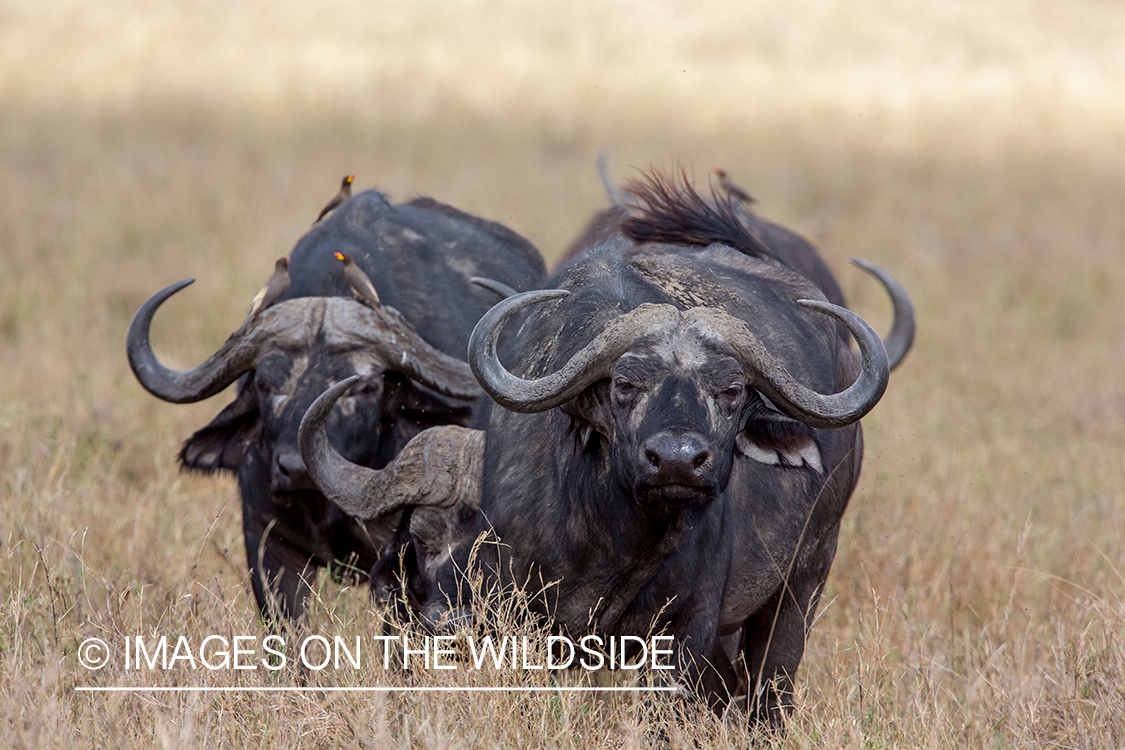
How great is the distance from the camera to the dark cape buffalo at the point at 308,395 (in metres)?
4.27

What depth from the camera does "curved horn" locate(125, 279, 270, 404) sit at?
4355mm

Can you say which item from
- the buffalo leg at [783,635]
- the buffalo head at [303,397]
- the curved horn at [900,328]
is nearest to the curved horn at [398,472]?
the buffalo head at [303,397]

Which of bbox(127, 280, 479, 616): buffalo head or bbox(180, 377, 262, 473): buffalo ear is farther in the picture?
bbox(180, 377, 262, 473): buffalo ear

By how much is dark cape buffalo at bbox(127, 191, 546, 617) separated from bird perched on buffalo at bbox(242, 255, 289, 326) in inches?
2.0

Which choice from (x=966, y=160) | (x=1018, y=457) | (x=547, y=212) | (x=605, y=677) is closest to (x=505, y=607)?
(x=605, y=677)

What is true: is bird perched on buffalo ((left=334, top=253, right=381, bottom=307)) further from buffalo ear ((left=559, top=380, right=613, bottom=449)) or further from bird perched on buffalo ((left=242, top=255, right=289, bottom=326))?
buffalo ear ((left=559, top=380, right=613, bottom=449))

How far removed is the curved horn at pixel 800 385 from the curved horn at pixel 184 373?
73.9 inches

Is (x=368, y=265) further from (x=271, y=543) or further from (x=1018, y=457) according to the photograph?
(x=1018, y=457)

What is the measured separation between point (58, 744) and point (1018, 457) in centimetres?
505

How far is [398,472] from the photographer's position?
3.68m

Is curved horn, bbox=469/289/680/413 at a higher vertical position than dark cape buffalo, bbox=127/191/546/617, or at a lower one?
higher

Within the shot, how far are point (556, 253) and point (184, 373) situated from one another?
6.85 m

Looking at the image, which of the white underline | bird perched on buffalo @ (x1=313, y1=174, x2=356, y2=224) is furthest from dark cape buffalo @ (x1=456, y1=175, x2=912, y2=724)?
bird perched on buffalo @ (x1=313, y1=174, x2=356, y2=224)

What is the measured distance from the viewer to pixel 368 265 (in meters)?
4.87
